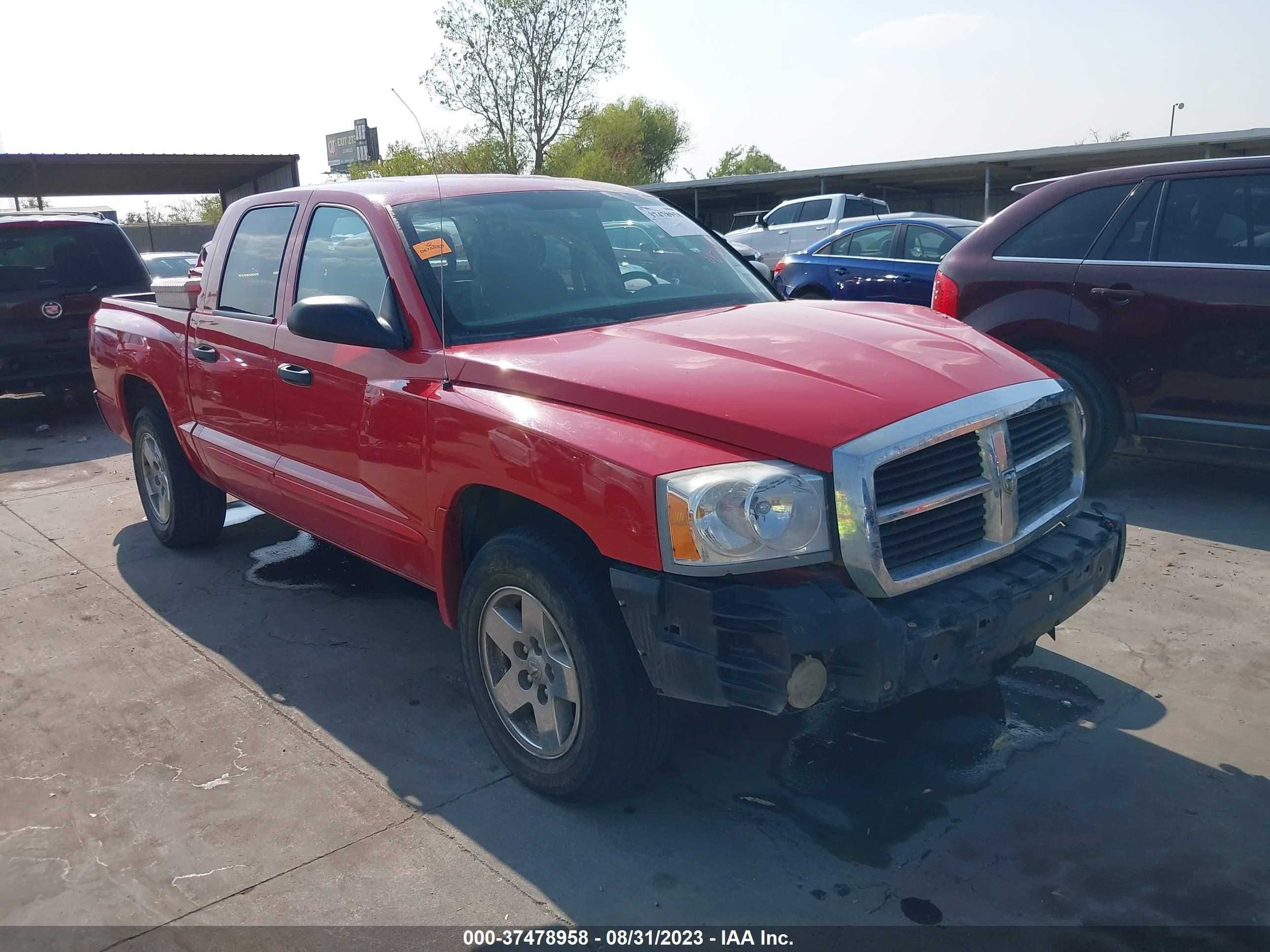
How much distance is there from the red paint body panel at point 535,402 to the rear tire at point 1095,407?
247 centimetres

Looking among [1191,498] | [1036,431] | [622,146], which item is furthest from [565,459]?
[622,146]

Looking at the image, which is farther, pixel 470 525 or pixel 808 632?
pixel 470 525

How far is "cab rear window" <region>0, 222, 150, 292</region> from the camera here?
31.9 ft

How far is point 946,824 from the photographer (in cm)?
306

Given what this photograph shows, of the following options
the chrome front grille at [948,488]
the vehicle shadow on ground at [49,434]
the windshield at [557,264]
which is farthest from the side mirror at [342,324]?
the vehicle shadow on ground at [49,434]

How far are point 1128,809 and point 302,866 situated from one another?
2374 mm

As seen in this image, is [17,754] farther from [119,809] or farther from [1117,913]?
[1117,913]

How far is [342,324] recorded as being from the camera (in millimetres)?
3477

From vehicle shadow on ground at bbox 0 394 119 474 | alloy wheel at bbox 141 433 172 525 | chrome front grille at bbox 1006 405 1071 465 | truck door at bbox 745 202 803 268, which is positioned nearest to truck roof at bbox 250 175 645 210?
→ alloy wheel at bbox 141 433 172 525

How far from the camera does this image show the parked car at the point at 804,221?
1827cm

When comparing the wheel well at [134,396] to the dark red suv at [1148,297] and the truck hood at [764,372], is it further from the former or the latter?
the dark red suv at [1148,297]

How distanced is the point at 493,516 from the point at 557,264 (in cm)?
103

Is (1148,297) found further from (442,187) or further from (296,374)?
(296,374)

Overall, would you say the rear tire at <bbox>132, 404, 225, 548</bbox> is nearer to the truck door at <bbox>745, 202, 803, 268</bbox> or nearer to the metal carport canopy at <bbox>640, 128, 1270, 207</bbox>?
the truck door at <bbox>745, 202, 803, 268</bbox>
